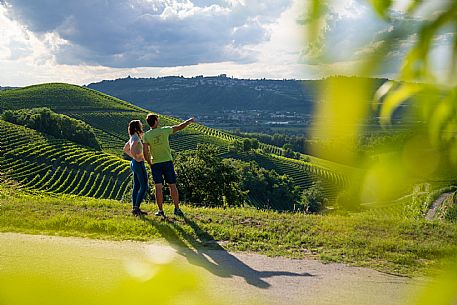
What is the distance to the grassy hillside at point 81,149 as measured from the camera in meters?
53.7

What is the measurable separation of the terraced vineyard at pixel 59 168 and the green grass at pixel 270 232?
43.9 m

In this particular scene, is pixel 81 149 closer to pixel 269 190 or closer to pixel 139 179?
pixel 269 190

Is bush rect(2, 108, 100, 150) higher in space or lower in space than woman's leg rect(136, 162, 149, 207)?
lower

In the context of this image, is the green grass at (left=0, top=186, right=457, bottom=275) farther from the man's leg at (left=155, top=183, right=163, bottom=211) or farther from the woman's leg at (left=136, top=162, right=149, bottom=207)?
the woman's leg at (left=136, top=162, right=149, bottom=207)

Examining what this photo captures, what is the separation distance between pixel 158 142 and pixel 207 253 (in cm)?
193

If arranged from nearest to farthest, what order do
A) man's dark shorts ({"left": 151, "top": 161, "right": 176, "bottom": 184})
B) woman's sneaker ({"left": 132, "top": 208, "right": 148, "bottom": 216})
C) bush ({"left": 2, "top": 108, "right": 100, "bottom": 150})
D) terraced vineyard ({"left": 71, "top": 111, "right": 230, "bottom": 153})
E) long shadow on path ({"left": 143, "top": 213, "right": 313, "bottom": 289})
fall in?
long shadow on path ({"left": 143, "top": 213, "right": 313, "bottom": 289})
man's dark shorts ({"left": 151, "top": 161, "right": 176, "bottom": 184})
woman's sneaker ({"left": 132, "top": 208, "right": 148, "bottom": 216})
bush ({"left": 2, "top": 108, "right": 100, "bottom": 150})
terraced vineyard ({"left": 71, "top": 111, "right": 230, "bottom": 153})

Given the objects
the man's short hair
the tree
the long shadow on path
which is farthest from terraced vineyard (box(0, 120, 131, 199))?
the long shadow on path

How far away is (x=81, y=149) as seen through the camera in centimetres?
6431

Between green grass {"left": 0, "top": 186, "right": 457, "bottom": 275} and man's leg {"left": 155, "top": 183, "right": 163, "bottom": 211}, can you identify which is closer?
green grass {"left": 0, "top": 186, "right": 457, "bottom": 275}

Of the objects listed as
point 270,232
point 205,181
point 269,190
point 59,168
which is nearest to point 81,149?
point 59,168

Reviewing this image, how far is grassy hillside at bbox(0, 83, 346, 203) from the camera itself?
53.7 metres

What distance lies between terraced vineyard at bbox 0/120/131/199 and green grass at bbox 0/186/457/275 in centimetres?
4391

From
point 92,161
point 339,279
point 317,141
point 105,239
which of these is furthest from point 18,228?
point 92,161

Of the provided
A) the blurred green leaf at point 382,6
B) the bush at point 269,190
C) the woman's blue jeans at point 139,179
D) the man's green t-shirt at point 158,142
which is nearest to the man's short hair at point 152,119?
the man's green t-shirt at point 158,142
